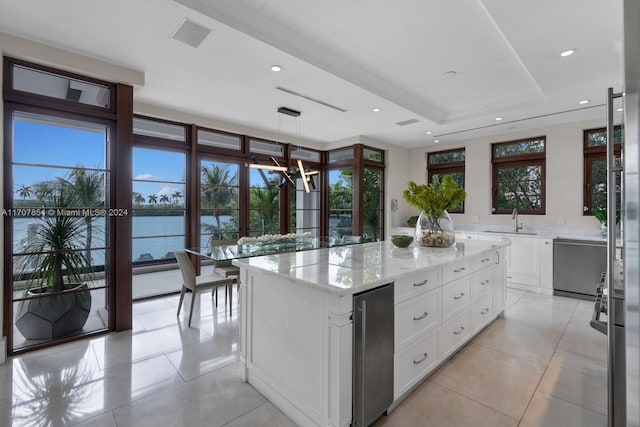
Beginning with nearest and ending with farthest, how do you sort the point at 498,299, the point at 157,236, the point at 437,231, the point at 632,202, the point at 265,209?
the point at 632,202
the point at 437,231
the point at 498,299
the point at 157,236
the point at 265,209

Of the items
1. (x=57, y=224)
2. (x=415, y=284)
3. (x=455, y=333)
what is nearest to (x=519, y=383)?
(x=455, y=333)

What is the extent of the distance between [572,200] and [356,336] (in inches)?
198

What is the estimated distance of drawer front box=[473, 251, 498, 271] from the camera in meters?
2.91

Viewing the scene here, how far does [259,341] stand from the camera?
7.02ft

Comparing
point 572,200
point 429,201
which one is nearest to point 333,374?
point 429,201

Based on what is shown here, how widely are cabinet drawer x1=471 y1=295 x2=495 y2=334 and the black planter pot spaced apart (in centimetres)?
380

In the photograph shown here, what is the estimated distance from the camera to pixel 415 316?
6.86 feet

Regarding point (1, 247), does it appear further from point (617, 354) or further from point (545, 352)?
point (545, 352)

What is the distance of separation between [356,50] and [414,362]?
9.02ft

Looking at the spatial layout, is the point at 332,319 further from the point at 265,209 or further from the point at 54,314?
the point at 265,209

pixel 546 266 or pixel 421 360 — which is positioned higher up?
pixel 546 266

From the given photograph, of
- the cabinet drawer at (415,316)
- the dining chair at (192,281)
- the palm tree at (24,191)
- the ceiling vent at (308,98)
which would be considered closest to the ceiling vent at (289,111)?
the ceiling vent at (308,98)

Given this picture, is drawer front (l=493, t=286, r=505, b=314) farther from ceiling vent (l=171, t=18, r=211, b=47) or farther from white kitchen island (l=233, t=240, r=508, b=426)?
ceiling vent (l=171, t=18, r=211, b=47)

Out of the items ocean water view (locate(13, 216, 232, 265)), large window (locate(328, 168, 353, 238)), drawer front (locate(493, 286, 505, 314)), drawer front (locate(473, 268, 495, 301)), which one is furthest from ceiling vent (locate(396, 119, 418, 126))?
ocean water view (locate(13, 216, 232, 265))
